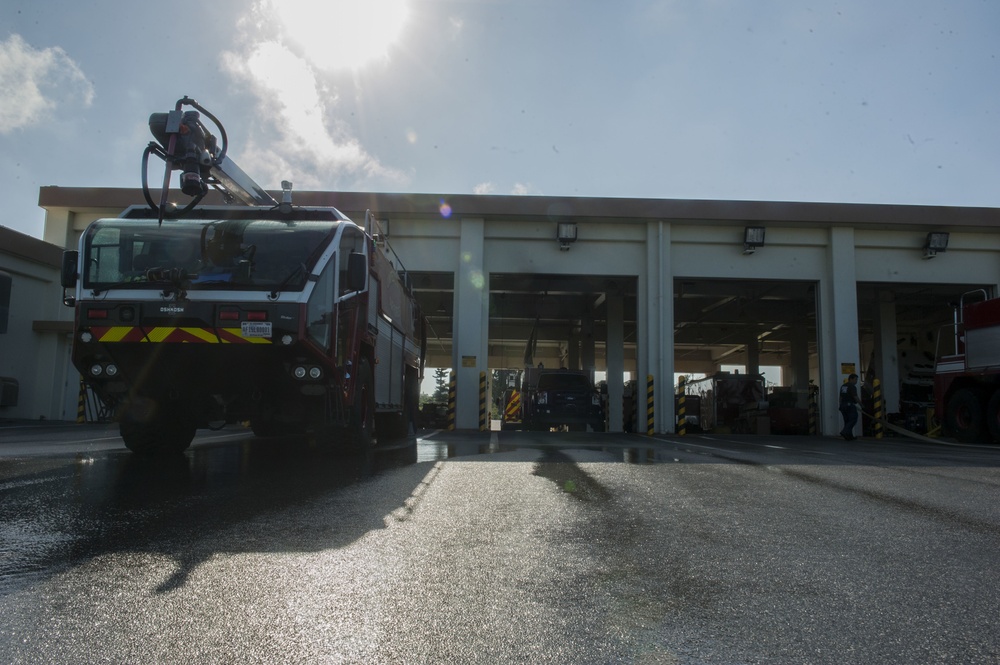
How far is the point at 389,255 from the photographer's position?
504 inches

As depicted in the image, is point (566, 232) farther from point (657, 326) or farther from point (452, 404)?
point (452, 404)

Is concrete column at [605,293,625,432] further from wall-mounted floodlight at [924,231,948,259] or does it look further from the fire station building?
wall-mounted floodlight at [924,231,948,259]

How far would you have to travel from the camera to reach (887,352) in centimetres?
2772

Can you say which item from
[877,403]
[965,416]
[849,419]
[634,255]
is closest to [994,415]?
[965,416]

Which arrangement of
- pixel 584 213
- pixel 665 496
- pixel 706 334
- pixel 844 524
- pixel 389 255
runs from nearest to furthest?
pixel 844 524
pixel 665 496
pixel 389 255
pixel 584 213
pixel 706 334

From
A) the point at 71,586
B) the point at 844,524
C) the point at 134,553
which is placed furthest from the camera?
the point at 844,524

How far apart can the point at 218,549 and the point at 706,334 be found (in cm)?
3920

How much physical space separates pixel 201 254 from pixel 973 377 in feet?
54.4

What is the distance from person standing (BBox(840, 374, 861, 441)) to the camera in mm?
19125

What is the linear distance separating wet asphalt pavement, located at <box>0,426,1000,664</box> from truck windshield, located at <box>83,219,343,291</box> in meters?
2.12

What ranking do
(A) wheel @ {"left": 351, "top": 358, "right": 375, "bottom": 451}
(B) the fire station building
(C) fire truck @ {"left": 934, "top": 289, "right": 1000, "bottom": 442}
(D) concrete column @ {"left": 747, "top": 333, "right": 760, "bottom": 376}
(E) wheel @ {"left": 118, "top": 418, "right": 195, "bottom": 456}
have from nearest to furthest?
(E) wheel @ {"left": 118, "top": 418, "right": 195, "bottom": 456} < (A) wheel @ {"left": 351, "top": 358, "right": 375, "bottom": 451} < (C) fire truck @ {"left": 934, "top": 289, "right": 1000, "bottom": 442} < (B) the fire station building < (D) concrete column @ {"left": 747, "top": 333, "right": 760, "bottom": 376}

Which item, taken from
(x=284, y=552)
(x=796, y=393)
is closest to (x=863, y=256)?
(x=796, y=393)

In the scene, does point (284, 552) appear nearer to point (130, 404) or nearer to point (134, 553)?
point (134, 553)

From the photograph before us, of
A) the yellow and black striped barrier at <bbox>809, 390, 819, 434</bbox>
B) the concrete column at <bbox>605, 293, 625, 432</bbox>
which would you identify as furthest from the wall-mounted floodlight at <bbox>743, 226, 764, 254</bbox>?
the yellow and black striped barrier at <bbox>809, 390, 819, 434</bbox>
